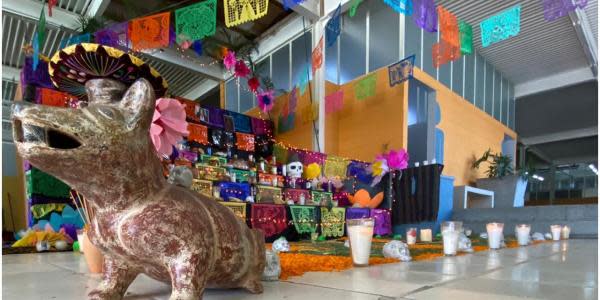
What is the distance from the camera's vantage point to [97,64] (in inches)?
48.6

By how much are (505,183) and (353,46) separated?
14.0ft

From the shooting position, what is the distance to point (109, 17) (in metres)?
7.87

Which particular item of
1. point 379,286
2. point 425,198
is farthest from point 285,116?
point 379,286

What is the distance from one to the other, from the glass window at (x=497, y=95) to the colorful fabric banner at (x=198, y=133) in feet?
27.6

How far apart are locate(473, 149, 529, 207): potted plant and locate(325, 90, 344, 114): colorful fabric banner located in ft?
12.0

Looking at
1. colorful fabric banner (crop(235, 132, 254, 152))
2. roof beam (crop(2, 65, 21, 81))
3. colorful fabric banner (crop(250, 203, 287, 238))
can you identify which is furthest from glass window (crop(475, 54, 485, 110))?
→ roof beam (crop(2, 65, 21, 81))

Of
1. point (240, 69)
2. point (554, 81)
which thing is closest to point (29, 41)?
point (240, 69)

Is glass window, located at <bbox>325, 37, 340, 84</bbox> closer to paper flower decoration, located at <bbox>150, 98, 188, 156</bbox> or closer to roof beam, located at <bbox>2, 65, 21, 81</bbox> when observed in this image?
paper flower decoration, located at <bbox>150, 98, 188, 156</bbox>

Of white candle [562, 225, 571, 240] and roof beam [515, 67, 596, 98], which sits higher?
roof beam [515, 67, 596, 98]

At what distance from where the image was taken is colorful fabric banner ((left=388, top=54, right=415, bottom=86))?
6105 millimetres

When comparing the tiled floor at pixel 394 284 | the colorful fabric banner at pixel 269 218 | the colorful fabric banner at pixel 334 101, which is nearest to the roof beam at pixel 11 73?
the colorful fabric banner at pixel 334 101

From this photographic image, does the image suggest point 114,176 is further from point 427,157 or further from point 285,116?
point 285,116

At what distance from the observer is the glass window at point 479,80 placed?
966cm

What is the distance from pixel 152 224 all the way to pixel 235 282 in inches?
16.6
